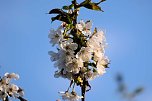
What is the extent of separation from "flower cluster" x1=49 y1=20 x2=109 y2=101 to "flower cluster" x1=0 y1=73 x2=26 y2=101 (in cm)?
201

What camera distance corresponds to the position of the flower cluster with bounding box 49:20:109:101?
13.2 feet

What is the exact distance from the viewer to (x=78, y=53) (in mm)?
4078

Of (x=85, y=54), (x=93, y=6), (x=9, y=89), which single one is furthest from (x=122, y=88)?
(x=9, y=89)

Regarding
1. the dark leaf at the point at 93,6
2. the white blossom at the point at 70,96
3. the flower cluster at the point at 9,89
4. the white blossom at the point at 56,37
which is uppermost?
the flower cluster at the point at 9,89

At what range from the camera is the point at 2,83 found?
6.37 m

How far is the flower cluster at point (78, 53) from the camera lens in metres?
4.02

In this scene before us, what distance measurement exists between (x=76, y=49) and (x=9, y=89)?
2.63 m

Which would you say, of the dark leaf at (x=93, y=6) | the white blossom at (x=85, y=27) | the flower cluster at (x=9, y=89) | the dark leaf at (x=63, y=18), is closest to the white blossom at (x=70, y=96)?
the white blossom at (x=85, y=27)

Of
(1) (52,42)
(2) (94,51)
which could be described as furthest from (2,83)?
(2) (94,51)

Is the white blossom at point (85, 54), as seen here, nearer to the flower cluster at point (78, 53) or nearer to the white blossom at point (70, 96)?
the flower cluster at point (78, 53)

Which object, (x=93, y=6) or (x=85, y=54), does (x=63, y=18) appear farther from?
(x=85, y=54)

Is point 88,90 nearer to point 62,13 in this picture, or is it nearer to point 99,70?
point 99,70

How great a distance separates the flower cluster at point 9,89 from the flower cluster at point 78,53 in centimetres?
201

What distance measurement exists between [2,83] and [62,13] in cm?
277
